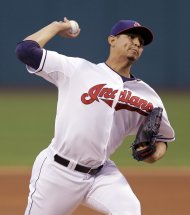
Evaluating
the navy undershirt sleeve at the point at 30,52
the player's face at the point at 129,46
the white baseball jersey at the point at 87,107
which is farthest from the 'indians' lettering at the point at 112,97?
the navy undershirt sleeve at the point at 30,52

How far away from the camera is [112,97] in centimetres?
480

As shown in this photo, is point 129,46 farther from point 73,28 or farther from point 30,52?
point 30,52

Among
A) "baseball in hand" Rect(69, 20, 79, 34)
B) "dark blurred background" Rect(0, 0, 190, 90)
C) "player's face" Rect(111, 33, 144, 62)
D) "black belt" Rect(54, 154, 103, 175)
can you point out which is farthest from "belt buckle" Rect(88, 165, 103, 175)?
"dark blurred background" Rect(0, 0, 190, 90)

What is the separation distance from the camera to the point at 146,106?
4898mm

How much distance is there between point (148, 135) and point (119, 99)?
33cm

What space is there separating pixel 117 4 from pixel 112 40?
13125 mm

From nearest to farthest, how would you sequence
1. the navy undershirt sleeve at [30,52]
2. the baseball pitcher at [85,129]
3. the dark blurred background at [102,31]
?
the navy undershirt sleeve at [30,52] → the baseball pitcher at [85,129] → the dark blurred background at [102,31]

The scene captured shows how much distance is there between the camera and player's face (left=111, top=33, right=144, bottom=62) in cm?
489

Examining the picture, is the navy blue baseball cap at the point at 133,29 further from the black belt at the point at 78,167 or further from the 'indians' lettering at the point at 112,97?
the black belt at the point at 78,167

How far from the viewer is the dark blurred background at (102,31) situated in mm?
17969

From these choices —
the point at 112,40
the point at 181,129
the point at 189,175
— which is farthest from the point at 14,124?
the point at 112,40

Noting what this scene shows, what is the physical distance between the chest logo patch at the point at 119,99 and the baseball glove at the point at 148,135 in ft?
0.29

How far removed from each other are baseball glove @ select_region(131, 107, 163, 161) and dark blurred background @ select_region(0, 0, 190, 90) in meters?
13.3

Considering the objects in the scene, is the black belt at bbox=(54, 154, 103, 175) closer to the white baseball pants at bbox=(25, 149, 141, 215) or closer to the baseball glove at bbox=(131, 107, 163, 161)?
the white baseball pants at bbox=(25, 149, 141, 215)
